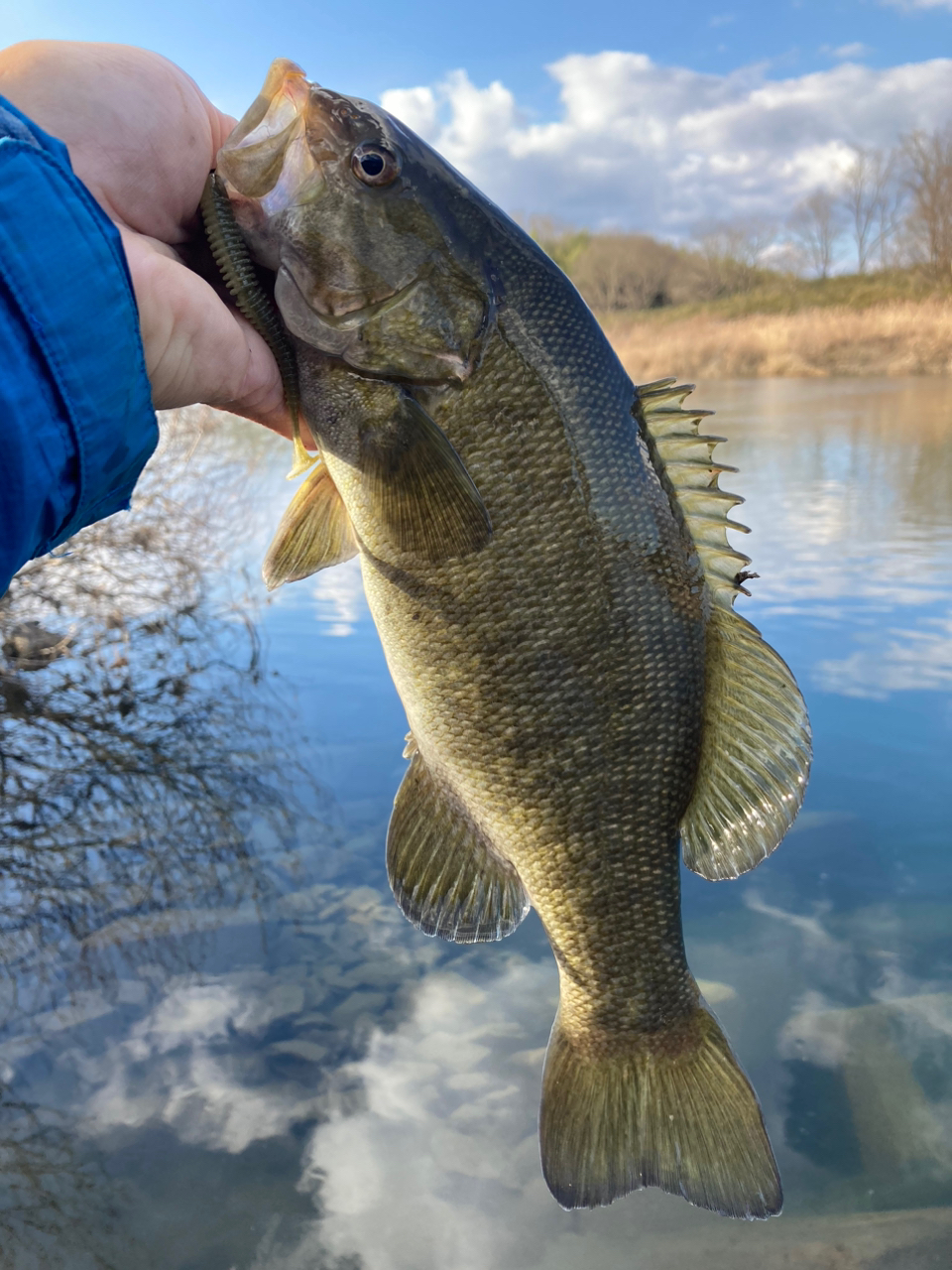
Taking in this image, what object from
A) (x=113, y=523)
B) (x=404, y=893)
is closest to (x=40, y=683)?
(x=113, y=523)

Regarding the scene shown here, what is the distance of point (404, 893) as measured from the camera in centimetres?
192

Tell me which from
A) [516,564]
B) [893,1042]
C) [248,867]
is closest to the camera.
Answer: [516,564]

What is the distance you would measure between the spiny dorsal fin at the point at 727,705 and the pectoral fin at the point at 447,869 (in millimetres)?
421

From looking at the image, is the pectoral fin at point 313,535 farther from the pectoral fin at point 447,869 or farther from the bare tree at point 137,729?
the bare tree at point 137,729

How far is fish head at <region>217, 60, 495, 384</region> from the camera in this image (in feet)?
5.25

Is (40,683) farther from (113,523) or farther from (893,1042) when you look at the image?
(893,1042)

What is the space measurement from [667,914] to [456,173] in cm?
160

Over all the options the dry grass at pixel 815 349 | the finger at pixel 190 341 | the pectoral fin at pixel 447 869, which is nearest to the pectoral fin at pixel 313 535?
the finger at pixel 190 341

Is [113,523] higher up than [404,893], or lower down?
higher up

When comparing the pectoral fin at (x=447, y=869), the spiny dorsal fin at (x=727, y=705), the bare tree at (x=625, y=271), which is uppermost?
the bare tree at (x=625, y=271)

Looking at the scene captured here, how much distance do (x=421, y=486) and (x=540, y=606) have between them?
318 millimetres

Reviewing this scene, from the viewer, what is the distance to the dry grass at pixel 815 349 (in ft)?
72.9

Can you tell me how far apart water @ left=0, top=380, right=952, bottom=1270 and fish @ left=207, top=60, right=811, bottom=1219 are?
1520 millimetres

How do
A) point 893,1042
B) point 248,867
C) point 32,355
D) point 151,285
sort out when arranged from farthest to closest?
point 248,867 < point 893,1042 < point 151,285 < point 32,355
